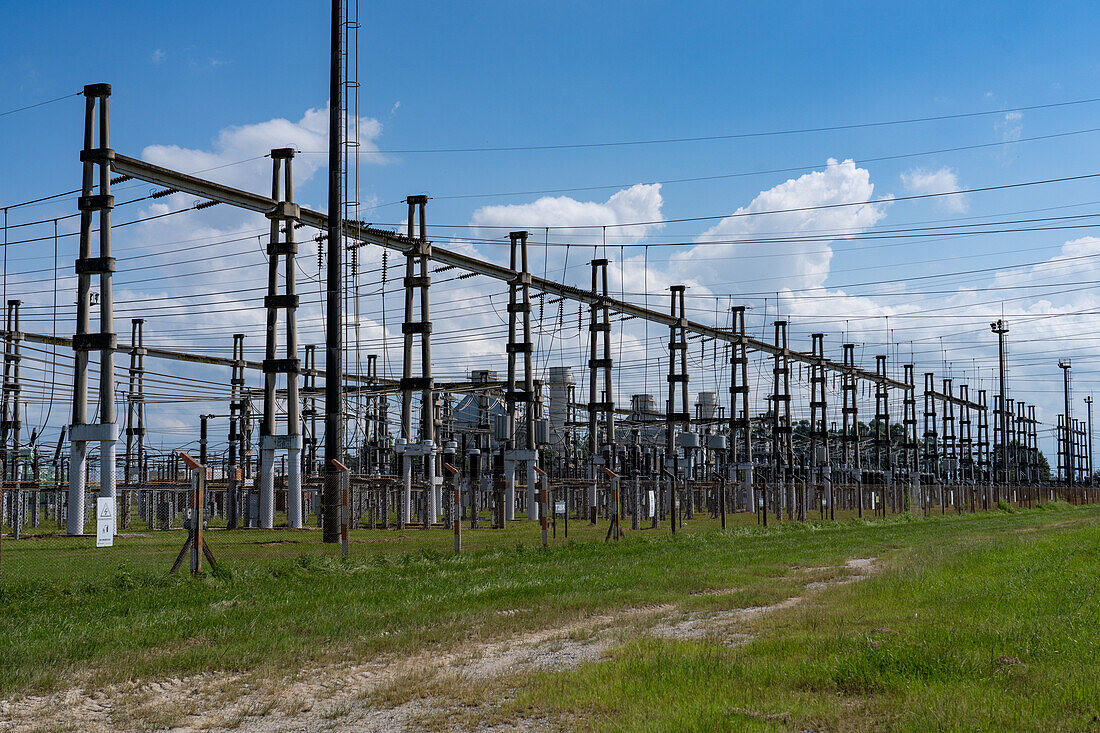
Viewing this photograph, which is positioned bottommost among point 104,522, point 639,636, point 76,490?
point 639,636

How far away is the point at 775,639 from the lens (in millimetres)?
9516

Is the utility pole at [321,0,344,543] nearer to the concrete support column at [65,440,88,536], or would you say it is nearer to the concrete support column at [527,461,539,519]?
the concrete support column at [65,440,88,536]

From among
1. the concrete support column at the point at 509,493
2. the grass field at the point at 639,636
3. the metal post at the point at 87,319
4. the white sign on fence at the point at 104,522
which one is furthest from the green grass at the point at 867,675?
the concrete support column at the point at 509,493

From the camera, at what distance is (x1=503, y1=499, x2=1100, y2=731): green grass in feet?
21.2

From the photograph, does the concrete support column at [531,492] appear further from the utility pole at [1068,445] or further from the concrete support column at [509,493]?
A: the utility pole at [1068,445]

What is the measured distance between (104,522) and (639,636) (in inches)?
453

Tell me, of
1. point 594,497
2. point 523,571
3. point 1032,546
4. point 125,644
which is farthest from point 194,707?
point 594,497

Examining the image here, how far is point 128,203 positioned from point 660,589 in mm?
19851

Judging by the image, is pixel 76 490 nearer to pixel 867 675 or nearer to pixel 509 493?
pixel 509 493

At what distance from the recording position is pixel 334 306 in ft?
73.4

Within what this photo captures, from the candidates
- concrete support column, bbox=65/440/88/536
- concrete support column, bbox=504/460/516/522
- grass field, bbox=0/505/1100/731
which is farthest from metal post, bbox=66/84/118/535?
concrete support column, bbox=504/460/516/522

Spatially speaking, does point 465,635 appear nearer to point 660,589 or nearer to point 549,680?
point 549,680

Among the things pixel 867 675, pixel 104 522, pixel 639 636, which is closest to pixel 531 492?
pixel 104 522

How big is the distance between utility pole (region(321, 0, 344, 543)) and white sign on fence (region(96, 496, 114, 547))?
3939mm
